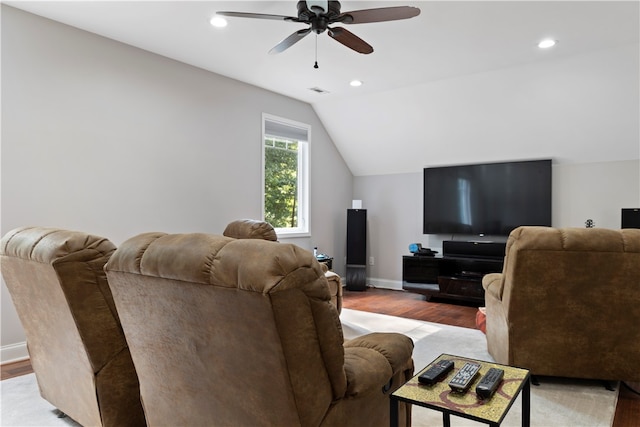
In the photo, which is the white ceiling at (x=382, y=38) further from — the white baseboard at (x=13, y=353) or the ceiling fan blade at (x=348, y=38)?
the white baseboard at (x=13, y=353)

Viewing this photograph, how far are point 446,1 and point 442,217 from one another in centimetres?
325

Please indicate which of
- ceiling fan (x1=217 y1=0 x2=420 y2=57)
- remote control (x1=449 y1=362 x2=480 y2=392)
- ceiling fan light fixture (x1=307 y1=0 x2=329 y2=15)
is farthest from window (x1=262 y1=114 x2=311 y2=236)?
remote control (x1=449 y1=362 x2=480 y2=392)

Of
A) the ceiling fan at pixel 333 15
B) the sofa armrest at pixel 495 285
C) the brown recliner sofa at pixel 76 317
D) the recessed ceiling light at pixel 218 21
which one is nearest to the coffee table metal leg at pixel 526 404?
the sofa armrest at pixel 495 285

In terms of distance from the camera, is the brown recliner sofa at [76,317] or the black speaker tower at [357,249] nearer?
the brown recliner sofa at [76,317]

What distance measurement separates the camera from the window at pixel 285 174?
18.3 feet

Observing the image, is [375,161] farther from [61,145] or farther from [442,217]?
[61,145]

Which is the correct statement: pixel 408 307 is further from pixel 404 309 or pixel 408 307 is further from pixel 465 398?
pixel 465 398

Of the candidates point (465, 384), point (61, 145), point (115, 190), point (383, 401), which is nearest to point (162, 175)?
point (115, 190)

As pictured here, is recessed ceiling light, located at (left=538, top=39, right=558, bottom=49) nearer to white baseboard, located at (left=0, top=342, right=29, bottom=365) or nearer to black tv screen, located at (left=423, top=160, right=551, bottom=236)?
black tv screen, located at (left=423, top=160, right=551, bottom=236)

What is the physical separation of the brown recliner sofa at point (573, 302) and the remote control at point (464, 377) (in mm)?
1178

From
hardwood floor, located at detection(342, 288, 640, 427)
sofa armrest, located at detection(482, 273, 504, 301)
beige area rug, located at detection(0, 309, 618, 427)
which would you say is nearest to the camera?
beige area rug, located at detection(0, 309, 618, 427)

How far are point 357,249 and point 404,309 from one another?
1.53 metres

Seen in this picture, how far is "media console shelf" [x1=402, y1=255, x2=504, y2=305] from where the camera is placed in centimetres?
512

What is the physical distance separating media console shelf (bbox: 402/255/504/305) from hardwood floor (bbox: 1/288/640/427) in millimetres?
148
